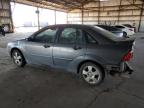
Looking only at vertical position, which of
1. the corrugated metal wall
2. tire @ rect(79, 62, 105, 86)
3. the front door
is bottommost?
tire @ rect(79, 62, 105, 86)

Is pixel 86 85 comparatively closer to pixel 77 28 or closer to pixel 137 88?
pixel 137 88

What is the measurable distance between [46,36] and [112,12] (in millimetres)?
23263

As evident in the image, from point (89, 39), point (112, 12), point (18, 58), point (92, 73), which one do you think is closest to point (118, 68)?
point (92, 73)

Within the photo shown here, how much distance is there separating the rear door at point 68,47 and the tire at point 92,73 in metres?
0.29

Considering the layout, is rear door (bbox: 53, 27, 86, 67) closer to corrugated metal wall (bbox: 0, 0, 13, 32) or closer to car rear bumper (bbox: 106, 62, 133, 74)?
car rear bumper (bbox: 106, 62, 133, 74)

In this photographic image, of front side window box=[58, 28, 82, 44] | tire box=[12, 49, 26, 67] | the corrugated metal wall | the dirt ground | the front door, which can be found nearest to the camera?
the dirt ground

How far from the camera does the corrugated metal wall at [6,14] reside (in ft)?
61.1

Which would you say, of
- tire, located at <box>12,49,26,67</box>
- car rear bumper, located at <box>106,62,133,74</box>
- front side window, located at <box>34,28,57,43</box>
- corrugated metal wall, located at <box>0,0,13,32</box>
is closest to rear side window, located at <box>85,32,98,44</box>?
car rear bumper, located at <box>106,62,133,74</box>

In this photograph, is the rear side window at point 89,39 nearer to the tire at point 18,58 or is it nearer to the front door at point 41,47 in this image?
the front door at point 41,47

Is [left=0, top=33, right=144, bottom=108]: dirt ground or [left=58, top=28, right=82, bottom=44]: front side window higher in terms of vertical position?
[left=58, top=28, right=82, bottom=44]: front side window

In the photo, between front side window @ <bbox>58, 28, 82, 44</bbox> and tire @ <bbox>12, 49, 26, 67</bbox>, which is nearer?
front side window @ <bbox>58, 28, 82, 44</bbox>

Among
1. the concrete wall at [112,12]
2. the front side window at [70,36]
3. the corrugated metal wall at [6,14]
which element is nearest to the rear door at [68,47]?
the front side window at [70,36]

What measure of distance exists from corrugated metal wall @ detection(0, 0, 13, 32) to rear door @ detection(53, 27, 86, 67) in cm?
1767

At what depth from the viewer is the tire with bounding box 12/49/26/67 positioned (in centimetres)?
471
